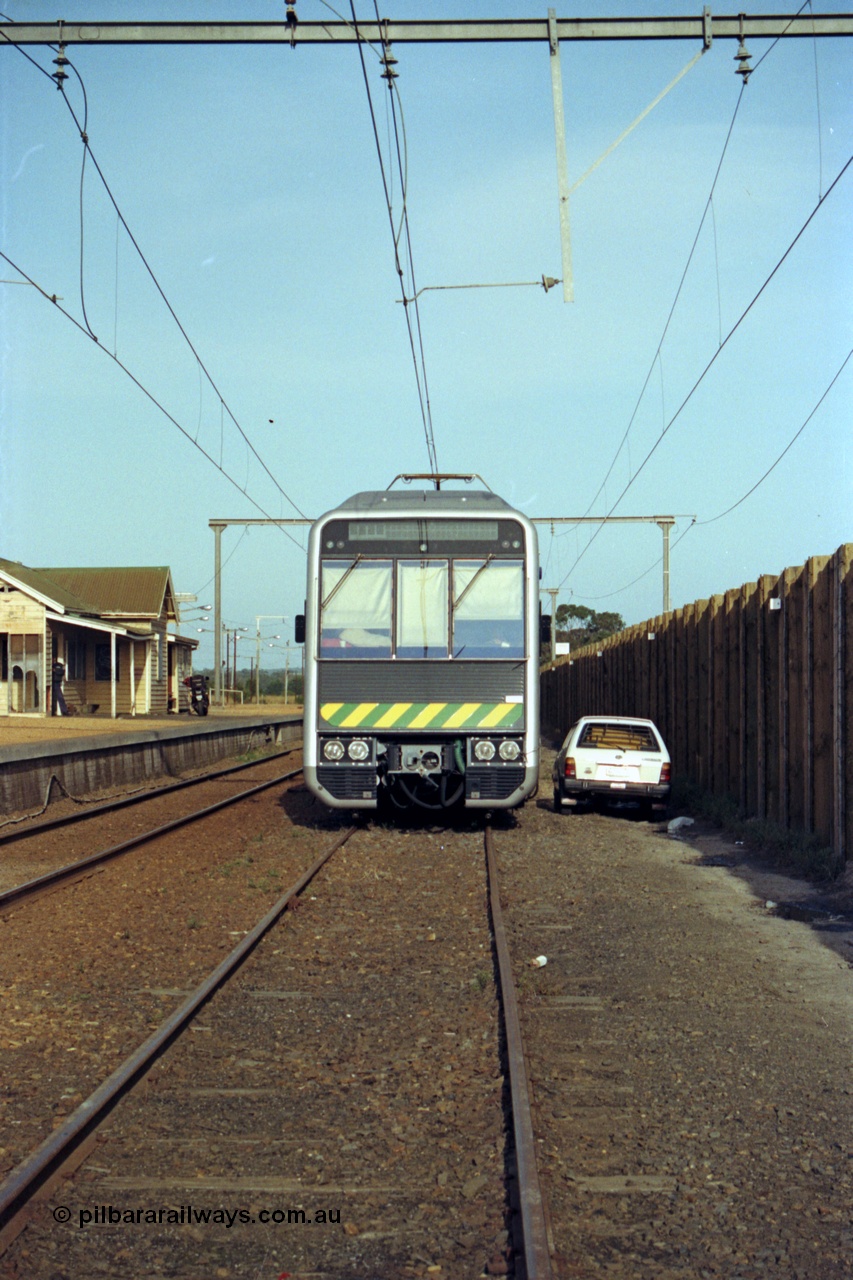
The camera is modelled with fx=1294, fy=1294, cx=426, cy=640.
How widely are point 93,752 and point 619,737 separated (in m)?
9.22

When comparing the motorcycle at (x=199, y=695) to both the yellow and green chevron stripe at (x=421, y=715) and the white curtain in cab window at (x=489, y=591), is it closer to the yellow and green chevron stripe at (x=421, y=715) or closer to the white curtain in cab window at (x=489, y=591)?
the yellow and green chevron stripe at (x=421, y=715)

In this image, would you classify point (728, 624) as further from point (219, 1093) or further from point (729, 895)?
point (219, 1093)

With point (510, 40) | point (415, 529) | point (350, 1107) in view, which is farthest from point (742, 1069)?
point (415, 529)

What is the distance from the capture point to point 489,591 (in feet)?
47.2

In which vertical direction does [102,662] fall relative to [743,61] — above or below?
below

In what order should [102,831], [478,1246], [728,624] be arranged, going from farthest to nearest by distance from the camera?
[728,624] < [102,831] < [478,1246]

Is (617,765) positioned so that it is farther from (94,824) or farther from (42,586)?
(42,586)

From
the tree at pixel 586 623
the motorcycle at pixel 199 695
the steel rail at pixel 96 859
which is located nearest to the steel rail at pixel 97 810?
the steel rail at pixel 96 859

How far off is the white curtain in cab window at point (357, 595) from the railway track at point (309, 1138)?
6527 millimetres

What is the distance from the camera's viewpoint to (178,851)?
13.6 metres

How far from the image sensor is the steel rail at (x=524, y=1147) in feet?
12.2

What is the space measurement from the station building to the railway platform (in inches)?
111

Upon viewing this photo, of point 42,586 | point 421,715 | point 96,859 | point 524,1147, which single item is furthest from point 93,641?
point 524,1147

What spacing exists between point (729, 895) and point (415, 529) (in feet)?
18.2
